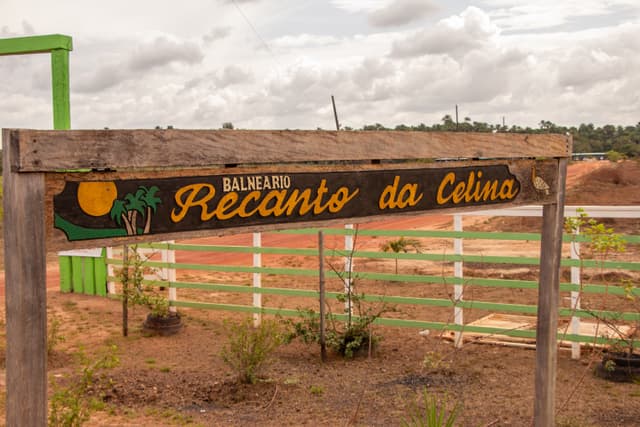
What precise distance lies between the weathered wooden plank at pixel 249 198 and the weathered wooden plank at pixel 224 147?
6 centimetres

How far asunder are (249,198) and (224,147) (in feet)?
0.88

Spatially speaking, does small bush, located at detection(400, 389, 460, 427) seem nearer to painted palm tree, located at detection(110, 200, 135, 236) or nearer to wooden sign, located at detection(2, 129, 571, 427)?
wooden sign, located at detection(2, 129, 571, 427)

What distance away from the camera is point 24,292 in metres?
2.58

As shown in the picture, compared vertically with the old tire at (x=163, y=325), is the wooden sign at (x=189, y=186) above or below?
above

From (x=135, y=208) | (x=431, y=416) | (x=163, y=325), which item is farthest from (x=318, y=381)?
(x=135, y=208)

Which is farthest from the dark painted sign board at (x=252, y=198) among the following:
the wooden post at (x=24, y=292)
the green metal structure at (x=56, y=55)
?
the green metal structure at (x=56, y=55)

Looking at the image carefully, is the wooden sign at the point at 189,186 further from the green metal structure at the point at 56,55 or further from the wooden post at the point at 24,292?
the green metal structure at the point at 56,55

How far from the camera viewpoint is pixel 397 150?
3928 millimetres

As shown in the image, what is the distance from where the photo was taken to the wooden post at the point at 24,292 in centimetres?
255

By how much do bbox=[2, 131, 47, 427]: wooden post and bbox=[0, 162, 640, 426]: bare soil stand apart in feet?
9.48

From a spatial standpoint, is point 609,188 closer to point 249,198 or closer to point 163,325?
point 163,325

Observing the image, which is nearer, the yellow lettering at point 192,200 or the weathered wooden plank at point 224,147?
the weathered wooden plank at point 224,147

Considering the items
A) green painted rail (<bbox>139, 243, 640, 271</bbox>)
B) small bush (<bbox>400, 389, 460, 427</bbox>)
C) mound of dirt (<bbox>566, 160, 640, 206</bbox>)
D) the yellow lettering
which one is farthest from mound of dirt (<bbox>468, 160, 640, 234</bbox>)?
the yellow lettering

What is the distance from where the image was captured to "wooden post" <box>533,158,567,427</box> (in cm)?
502
